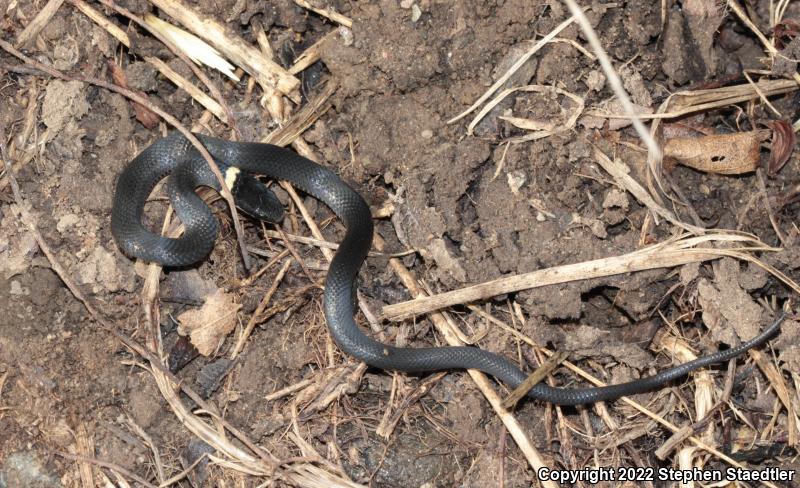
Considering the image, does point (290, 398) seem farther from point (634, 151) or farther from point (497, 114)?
point (634, 151)

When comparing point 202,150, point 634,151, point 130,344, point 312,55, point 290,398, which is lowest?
point 290,398

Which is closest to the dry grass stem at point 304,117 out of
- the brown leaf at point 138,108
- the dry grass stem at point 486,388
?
the brown leaf at point 138,108

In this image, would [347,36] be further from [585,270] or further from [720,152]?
[720,152]

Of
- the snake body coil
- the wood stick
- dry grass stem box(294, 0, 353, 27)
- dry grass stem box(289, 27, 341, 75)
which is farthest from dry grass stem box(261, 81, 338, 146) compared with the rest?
the wood stick

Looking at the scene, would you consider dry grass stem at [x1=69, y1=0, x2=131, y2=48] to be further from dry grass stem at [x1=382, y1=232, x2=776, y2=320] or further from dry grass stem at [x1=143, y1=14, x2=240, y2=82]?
dry grass stem at [x1=382, y1=232, x2=776, y2=320]

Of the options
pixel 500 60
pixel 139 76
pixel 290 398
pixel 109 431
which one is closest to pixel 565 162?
pixel 500 60
